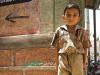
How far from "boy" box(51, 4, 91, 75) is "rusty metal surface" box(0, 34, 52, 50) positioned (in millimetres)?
1569

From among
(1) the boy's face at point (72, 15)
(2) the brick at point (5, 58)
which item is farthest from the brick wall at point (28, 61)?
(1) the boy's face at point (72, 15)

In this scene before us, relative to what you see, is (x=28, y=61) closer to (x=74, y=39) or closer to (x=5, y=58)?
(x=5, y=58)

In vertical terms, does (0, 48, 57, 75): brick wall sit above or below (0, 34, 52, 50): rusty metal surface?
below

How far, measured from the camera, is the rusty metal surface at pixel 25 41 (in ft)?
19.3

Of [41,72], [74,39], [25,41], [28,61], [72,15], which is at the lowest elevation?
[41,72]

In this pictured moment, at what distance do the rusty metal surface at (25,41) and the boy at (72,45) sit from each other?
5.15 feet

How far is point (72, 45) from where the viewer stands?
13.7ft

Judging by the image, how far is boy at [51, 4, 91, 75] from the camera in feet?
13.6

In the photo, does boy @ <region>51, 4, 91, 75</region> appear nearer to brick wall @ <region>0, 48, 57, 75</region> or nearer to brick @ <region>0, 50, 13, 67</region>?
brick wall @ <region>0, 48, 57, 75</region>

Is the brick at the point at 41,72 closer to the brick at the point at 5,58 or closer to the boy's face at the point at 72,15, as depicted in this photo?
the brick at the point at 5,58

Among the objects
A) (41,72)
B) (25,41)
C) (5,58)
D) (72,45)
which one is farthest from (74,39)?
(5,58)

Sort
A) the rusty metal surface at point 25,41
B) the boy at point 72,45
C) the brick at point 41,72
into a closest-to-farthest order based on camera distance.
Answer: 1. the boy at point 72,45
2. the brick at point 41,72
3. the rusty metal surface at point 25,41

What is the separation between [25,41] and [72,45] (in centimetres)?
212

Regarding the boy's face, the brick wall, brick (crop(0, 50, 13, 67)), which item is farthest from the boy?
brick (crop(0, 50, 13, 67))
